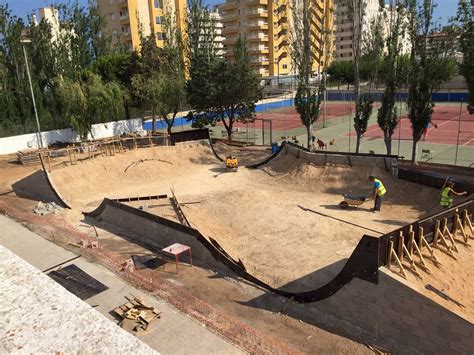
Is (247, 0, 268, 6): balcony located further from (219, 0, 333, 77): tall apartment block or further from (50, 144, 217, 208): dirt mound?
(50, 144, 217, 208): dirt mound

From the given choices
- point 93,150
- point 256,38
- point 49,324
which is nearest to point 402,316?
point 49,324

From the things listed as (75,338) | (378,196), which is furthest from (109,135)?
(75,338)

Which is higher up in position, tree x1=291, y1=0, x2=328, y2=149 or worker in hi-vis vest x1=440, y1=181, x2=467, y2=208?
tree x1=291, y1=0, x2=328, y2=149

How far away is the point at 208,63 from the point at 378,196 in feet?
67.4

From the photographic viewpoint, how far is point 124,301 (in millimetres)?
12117

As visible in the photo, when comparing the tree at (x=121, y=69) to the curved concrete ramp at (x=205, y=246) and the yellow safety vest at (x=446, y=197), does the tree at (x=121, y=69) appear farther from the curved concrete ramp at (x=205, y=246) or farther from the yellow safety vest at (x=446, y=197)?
the yellow safety vest at (x=446, y=197)

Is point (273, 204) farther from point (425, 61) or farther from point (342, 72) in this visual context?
point (342, 72)

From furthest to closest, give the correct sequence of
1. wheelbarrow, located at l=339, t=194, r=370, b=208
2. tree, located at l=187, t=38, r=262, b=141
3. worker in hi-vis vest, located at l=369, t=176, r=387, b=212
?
tree, located at l=187, t=38, r=262, b=141 → wheelbarrow, located at l=339, t=194, r=370, b=208 → worker in hi-vis vest, located at l=369, t=176, r=387, b=212

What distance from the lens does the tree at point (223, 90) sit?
3195 centimetres

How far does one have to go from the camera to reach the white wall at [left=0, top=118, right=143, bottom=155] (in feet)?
118

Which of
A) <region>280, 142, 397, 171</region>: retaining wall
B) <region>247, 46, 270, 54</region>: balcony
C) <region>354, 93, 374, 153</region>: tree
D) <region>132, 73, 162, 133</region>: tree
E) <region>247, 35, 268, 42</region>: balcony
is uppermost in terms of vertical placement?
<region>247, 35, 268, 42</region>: balcony

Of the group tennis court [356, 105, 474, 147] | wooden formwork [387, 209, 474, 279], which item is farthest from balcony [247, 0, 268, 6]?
wooden formwork [387, 209, 474, 279]

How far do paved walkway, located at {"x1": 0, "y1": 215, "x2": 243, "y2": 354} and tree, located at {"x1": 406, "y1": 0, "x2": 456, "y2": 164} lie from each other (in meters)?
18.1

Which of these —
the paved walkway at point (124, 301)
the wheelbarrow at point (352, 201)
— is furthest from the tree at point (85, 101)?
the wheelbarrow at point (352, 201)
